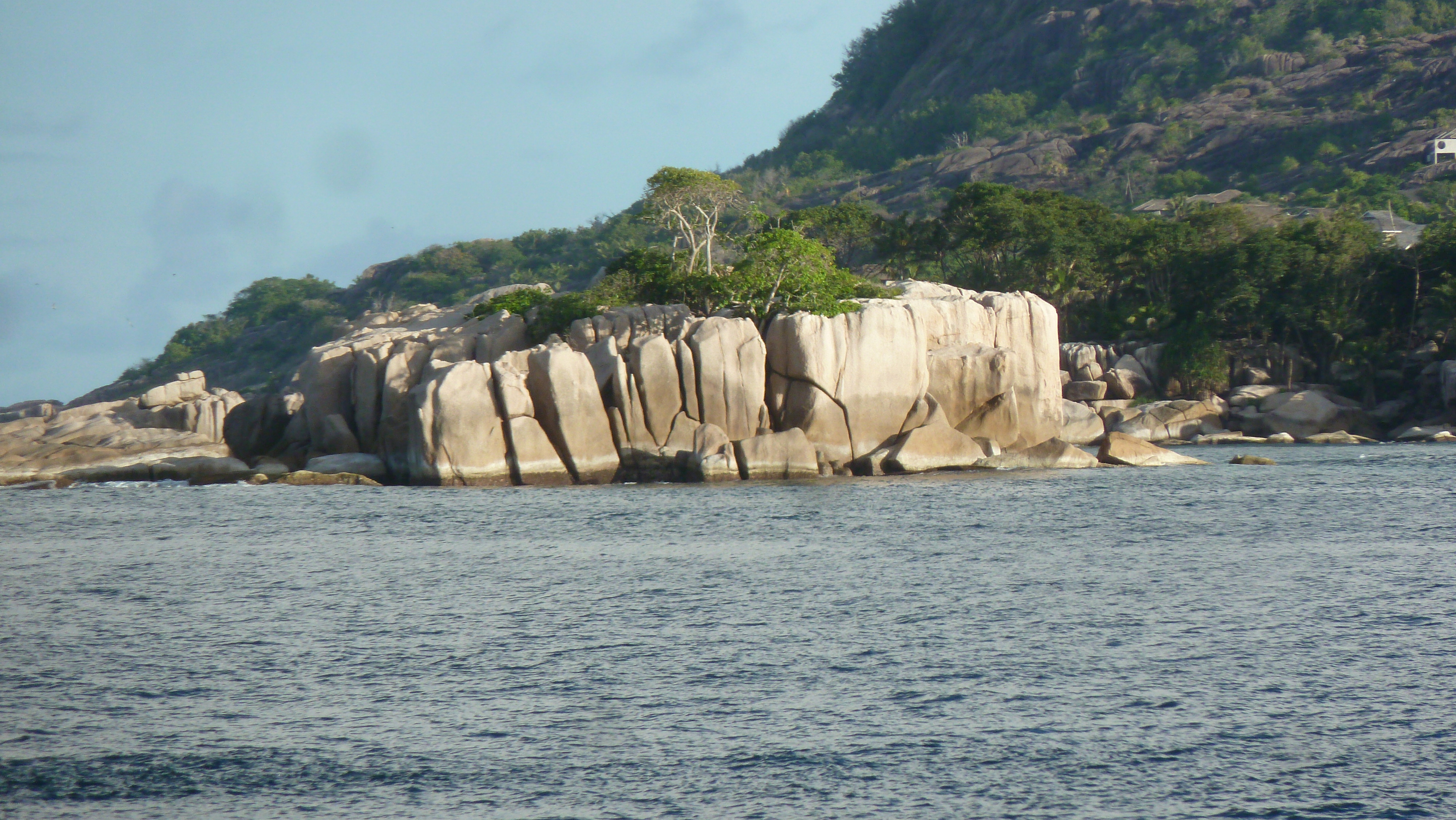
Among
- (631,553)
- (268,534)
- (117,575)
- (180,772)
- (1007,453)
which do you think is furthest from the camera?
(1007,453)

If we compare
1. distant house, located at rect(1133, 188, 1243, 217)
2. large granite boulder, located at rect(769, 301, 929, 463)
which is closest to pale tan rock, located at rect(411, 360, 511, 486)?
large granite boulder, located at rect(769, 301, 929, 463)

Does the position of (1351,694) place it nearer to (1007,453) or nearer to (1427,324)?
(1007,453)

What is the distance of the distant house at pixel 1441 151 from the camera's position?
10275cm

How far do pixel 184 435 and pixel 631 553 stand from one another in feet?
88.7

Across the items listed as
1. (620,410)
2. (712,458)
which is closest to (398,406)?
(620,410)

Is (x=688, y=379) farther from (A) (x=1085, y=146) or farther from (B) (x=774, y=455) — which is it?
(A) (x=1085, y=146)

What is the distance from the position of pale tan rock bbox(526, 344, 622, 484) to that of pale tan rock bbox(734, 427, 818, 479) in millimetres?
4116

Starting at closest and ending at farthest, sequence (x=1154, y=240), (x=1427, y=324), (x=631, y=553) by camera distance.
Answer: (x=631, y=553)
(x=1427, y=324)
(x=1154, y=240)

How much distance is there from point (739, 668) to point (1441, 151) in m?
109

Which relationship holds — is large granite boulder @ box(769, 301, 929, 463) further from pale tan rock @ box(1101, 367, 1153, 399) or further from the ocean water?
pale tan rock @ box(1101, 367, 1153, 399)

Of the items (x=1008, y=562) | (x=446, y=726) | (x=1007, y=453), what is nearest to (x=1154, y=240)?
(x=1007, y=453)

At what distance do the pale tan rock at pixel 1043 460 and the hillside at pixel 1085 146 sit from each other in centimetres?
3239

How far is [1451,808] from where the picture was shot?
33.4 feet

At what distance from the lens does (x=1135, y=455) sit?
146 ft
